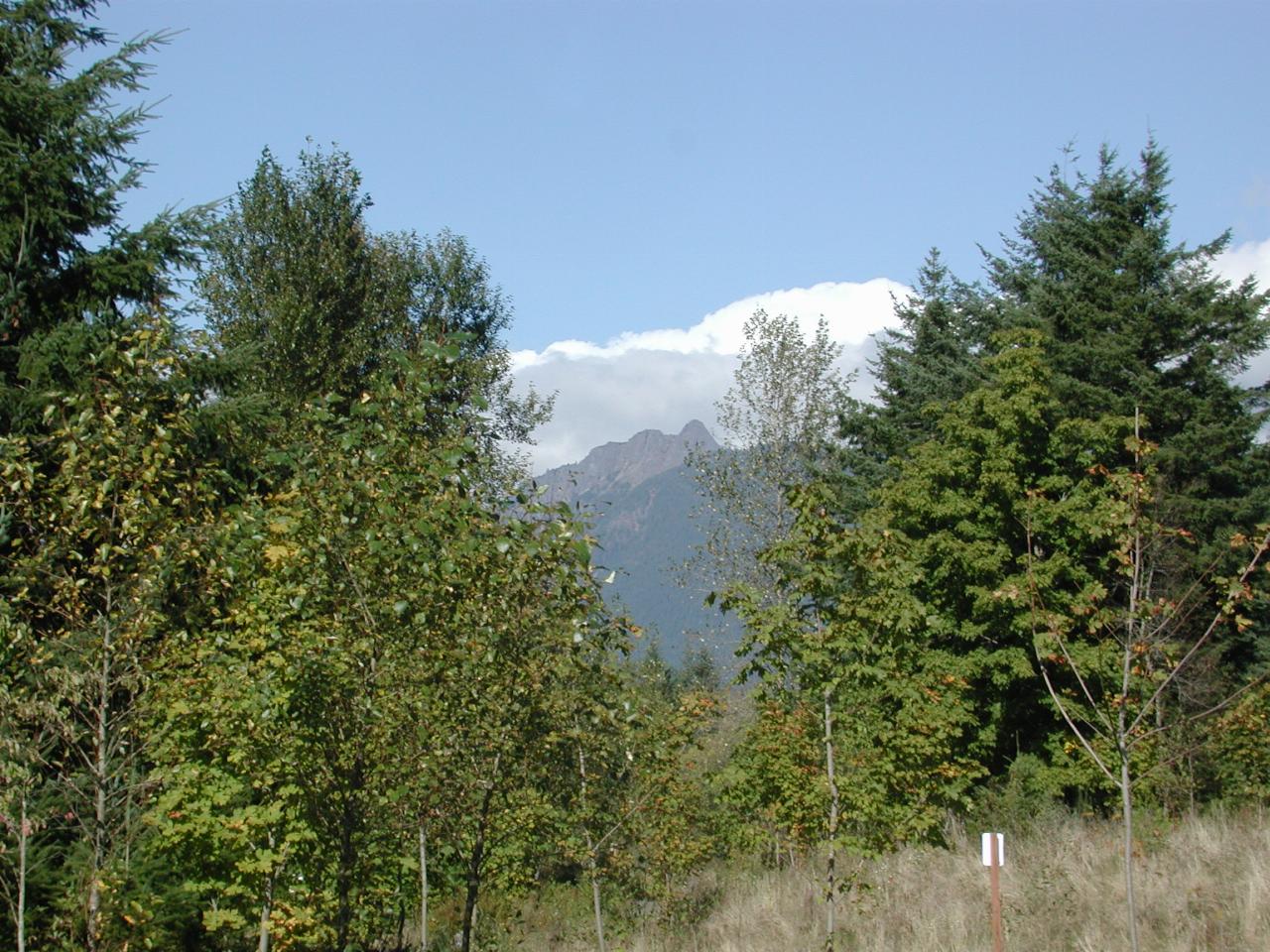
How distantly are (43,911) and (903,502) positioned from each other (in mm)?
21257

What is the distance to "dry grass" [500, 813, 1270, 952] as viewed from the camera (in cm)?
1154

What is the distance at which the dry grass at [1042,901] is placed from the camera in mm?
11539

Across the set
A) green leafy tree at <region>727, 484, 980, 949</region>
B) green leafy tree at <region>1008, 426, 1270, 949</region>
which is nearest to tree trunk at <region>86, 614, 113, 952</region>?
green leafy tree at <region>727, 484, 980, 949</region>

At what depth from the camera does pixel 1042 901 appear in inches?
509

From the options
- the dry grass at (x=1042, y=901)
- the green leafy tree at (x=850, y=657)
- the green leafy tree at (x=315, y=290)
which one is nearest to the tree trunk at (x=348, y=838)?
the green leafy tree at (x=850, y=657)

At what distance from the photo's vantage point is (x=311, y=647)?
6859mm

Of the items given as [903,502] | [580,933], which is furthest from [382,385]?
[903,502]

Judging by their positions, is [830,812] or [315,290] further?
[315,290]

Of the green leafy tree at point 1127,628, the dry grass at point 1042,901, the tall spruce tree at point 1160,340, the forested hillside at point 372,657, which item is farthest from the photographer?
the tall spruce tree at point 1160,340

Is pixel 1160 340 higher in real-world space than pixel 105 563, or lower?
higher

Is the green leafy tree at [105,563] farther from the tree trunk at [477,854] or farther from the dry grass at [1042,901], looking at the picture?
the dry grass at [1042,901]

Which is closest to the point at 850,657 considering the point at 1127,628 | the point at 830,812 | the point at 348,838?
the point at 830,812

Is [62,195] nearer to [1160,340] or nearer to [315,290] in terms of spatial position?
[315,290]

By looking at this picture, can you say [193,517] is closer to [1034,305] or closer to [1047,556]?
[1047,556]
